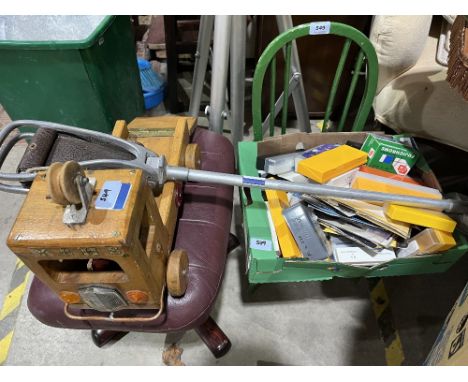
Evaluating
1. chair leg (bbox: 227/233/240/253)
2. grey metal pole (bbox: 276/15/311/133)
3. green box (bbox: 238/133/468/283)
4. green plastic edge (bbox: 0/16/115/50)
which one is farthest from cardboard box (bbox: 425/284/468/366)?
A: green plastic edge (bbox: 0/16/115/50)

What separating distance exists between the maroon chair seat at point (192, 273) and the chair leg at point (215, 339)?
27cm

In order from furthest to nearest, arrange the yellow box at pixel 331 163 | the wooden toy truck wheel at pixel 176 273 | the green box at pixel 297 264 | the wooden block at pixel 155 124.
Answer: the wooden block at pixel 155 124 → the yellow box at pixel 331 163 → the green box at pixel 297 264 → the wooden toy truck wheel at pixel 176 273

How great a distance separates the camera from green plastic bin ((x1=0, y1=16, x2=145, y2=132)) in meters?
1.35

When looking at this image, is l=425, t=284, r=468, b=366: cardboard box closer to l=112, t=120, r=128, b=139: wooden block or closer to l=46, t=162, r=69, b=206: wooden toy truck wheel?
l=46, t=162, r=69, b=206: wooden toy truck wheel

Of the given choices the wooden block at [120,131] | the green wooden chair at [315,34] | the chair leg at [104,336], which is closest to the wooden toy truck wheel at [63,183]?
the wooden block at [120,131]

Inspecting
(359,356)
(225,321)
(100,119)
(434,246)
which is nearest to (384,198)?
(434,246)

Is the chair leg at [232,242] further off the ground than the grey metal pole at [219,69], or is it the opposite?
the grey metal pole at [219,69]

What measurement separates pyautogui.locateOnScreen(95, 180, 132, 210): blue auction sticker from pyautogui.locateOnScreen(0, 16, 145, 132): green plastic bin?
93 cm

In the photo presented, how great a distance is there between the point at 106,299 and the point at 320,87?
1.65 meters

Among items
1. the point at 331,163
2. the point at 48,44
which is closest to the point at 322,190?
the point at 331,163

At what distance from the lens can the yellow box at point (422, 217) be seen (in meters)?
0.94

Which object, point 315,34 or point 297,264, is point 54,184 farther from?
point 315,34

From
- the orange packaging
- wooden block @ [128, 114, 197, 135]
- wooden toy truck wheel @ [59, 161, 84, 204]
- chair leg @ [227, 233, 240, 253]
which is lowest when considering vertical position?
chair leg @ [227, 233, 240, 253]

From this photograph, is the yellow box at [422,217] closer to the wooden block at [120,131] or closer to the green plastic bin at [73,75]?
the wooden block at [120,131]
